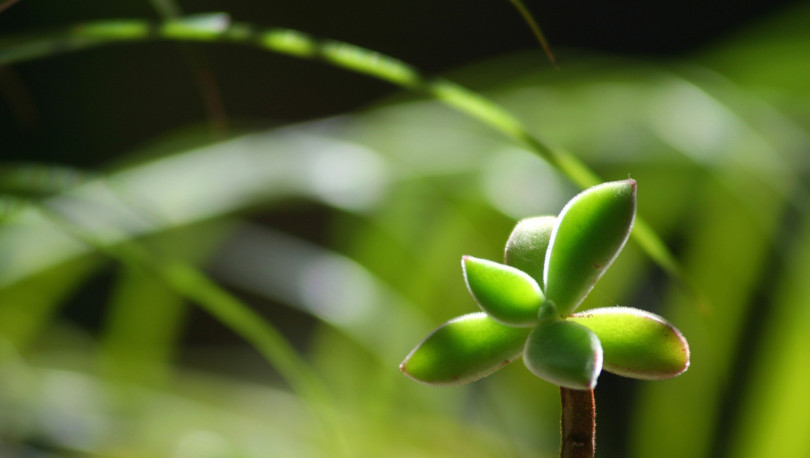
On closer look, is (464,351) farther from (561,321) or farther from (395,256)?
(395,256)

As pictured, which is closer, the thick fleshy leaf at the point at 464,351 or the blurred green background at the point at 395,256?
the thick fleshy leaf at the point at 464,351

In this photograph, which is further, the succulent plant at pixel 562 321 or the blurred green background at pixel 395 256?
the blurred green background at pixel 395 256

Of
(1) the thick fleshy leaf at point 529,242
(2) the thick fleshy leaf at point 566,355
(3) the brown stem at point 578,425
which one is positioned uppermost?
(1) the thick fleshy leaf at point 529,242

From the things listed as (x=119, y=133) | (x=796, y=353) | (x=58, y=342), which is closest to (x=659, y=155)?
(x=796, y=353)

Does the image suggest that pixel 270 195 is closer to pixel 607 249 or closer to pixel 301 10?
pixel 607 249

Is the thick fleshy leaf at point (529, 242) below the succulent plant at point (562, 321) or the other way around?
the other way around

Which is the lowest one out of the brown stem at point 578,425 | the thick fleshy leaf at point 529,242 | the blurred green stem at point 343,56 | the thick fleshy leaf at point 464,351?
the brown stem at point 578,425

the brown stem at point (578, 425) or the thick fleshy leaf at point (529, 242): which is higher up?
the thick fleshy leaf at point (529, 242)

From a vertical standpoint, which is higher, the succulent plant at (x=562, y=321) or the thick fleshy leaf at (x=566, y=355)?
the succulent plant at (x=562, y=321)
